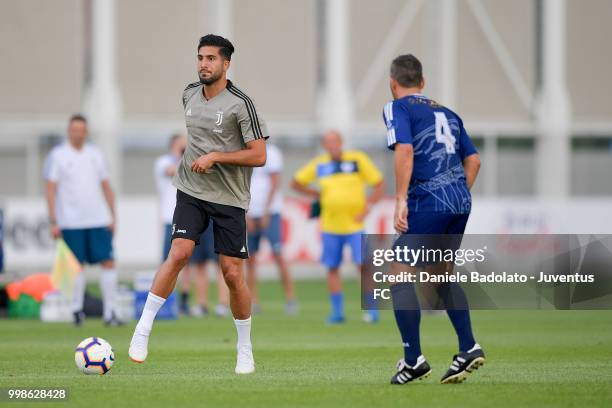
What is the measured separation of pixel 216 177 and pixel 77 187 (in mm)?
5492

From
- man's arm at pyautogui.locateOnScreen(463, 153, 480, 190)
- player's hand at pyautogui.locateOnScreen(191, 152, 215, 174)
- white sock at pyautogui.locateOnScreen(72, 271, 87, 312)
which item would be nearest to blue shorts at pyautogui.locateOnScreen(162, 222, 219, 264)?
white sock at pyautogui.locateOnScreen(72, 271, 87, 312)

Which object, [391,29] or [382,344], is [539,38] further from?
[382,344]

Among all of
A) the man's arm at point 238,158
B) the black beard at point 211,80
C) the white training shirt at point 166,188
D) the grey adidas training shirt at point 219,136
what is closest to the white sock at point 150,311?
the grey adidas training shirt at point 219,136

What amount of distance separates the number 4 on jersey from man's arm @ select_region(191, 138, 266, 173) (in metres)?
1.29

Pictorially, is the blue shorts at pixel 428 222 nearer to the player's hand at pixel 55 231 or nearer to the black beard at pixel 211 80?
the black beard at pixel 211 80

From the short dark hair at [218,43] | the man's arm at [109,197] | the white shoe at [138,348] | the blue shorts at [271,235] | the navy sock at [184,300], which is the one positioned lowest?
the navy sock at [184,300]

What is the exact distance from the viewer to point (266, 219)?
17297mm

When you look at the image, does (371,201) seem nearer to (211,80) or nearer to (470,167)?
(211,80)

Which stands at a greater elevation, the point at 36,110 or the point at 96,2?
the point at 96,2

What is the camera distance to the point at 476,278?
9.38 metres

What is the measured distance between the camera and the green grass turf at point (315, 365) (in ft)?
26.3

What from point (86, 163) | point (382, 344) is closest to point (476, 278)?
point (382, 344)

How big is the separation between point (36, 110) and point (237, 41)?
4956mm

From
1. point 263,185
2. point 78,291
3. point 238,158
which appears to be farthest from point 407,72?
point 263,185
